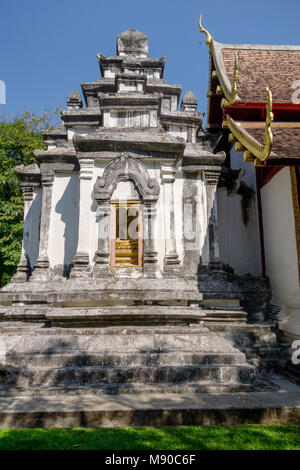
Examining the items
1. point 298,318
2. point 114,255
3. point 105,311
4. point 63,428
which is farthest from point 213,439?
point 114,255

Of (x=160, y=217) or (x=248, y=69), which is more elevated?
(x=248, y=69)

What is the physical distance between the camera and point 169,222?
7.51m

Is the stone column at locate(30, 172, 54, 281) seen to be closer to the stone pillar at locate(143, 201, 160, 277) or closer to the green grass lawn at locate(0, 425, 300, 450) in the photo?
the stone pillar at locate(143, 201, 160, 277)

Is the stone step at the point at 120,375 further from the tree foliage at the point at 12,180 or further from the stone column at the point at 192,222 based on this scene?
→ the tree foliage at the point at 12,180

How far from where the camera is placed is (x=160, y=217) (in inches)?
296

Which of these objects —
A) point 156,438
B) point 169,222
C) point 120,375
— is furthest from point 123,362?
point 169,222

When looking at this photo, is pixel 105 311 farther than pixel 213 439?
Yes

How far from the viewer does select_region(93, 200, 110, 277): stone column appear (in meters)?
6.94

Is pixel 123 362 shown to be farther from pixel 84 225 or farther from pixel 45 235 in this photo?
pixel 45 235

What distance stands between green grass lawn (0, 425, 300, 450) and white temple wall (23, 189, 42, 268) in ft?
19.0

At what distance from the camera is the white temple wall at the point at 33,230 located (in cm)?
916
